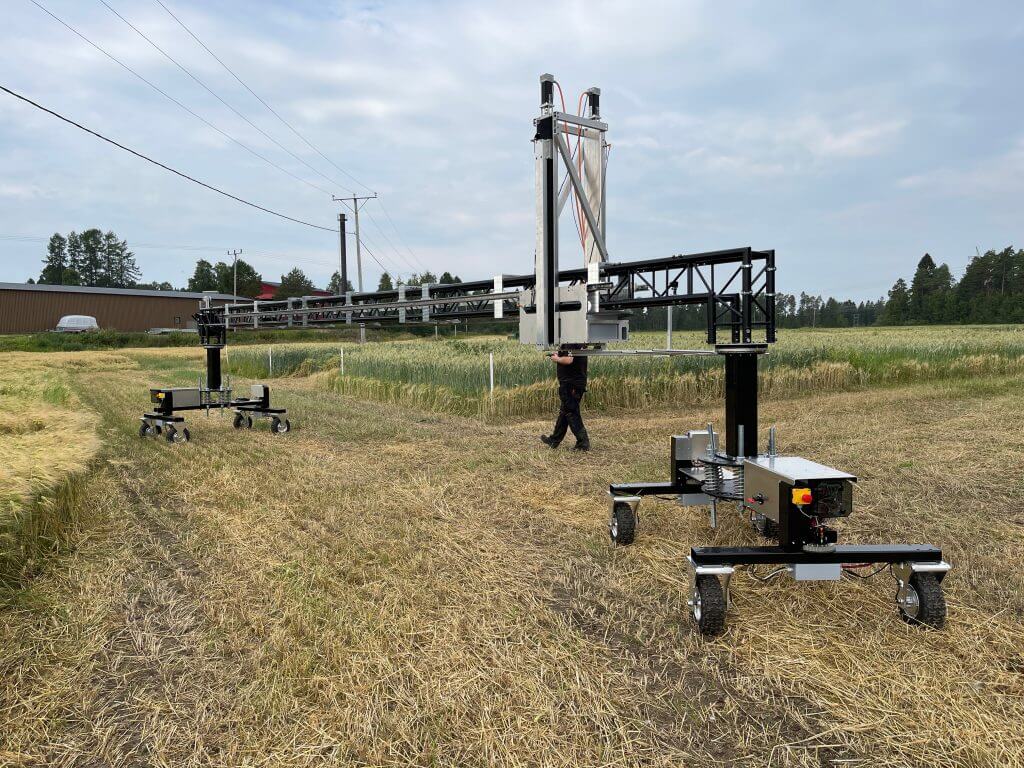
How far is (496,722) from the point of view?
3.04 metres

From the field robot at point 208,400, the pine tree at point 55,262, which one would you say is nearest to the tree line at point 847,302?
the pine tree at point 55,262

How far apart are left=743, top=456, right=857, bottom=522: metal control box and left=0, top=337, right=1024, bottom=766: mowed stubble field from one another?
65cm

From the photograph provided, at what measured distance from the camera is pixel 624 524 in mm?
5438

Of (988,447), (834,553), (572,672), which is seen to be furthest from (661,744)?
(988,447)

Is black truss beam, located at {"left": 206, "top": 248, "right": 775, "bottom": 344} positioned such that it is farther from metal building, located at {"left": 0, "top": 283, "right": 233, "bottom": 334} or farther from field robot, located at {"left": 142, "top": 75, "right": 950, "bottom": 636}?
metal building, located at {"left": 0, "top": 283, "right": 233, "bottom": 334}

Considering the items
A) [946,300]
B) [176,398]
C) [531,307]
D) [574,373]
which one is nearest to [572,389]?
[574,373]

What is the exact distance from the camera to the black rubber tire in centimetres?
380

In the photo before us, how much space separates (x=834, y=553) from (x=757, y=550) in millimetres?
443

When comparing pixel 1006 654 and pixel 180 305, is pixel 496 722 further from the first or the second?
pixel 180 305

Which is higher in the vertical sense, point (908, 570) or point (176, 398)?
point (176, 398)

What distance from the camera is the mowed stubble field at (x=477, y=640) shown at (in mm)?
2918

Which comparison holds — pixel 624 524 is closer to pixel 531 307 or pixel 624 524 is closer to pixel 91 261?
pixel 531 307

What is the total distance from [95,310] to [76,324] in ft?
18.3

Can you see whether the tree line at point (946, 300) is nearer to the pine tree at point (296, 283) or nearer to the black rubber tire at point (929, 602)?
the pine tree at point (296, 283)
